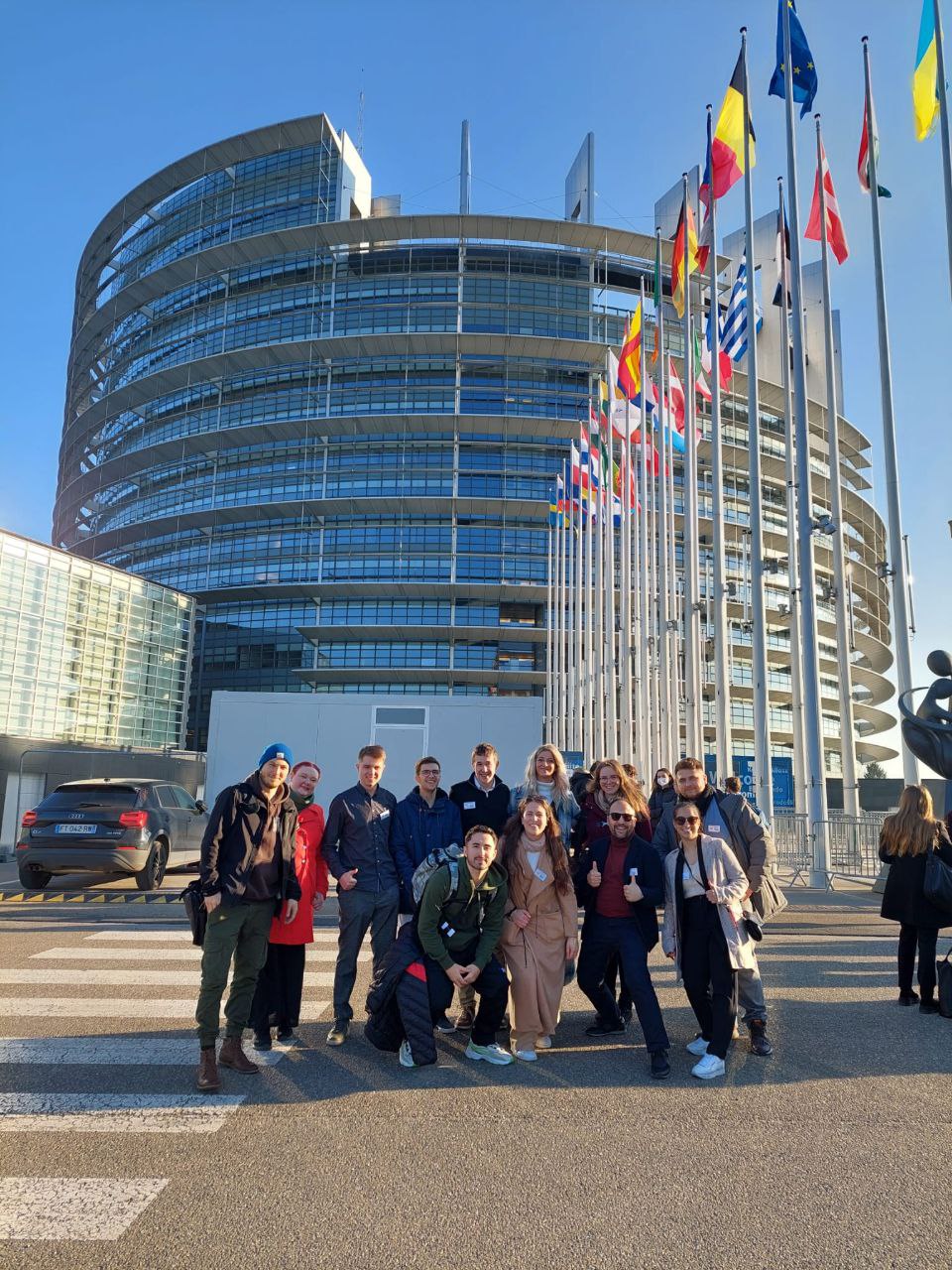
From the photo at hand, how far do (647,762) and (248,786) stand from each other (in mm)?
23939

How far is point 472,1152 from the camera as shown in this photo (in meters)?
3.88

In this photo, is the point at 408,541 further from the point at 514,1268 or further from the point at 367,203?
the point at 514,1268

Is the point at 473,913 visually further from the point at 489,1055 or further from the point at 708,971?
the point at 708,971

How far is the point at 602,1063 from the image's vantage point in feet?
17.3

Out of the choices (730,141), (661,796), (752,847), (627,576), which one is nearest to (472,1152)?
(752,847)

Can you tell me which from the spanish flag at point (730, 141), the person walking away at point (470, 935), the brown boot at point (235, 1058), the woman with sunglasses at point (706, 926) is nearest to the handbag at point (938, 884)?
the woman with sunglasses at point (706, 926)

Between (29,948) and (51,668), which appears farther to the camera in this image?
(51,668)

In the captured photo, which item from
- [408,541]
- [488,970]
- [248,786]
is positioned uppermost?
[408,541]

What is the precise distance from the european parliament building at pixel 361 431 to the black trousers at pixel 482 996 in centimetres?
4569

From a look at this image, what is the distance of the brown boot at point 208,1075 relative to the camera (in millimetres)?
4629

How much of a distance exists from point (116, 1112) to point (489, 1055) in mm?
2114

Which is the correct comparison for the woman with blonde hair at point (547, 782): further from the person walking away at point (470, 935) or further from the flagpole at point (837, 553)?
the flagpole at point (837, 553)

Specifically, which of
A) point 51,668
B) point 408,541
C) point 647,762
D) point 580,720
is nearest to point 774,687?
point 580,720

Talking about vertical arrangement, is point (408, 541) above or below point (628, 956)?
above
